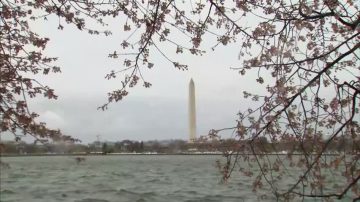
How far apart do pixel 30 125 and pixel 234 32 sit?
3043 mm

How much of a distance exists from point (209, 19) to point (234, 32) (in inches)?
16.6

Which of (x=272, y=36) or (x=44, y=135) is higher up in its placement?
(x=272, y=36)

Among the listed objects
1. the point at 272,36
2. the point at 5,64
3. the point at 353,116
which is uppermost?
the point at 272,36

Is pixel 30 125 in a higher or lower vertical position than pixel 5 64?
lower

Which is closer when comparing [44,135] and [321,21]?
[44,135]

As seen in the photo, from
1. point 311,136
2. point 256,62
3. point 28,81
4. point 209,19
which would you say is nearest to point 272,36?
point 256,62

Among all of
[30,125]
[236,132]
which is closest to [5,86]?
[30,125]

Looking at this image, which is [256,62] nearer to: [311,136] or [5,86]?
[311,136]

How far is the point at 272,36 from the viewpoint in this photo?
7.52m

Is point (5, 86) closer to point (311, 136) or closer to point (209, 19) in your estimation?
point (209, 19)

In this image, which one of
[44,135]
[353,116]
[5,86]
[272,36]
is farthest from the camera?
[272,36]

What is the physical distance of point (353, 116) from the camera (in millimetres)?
7035

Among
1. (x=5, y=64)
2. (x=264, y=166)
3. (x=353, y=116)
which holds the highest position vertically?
(x=5, y=64)

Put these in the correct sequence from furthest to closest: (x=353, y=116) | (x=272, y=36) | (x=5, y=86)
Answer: (x=272, y=36), (x=353, y=116), (x=5, y=86)
